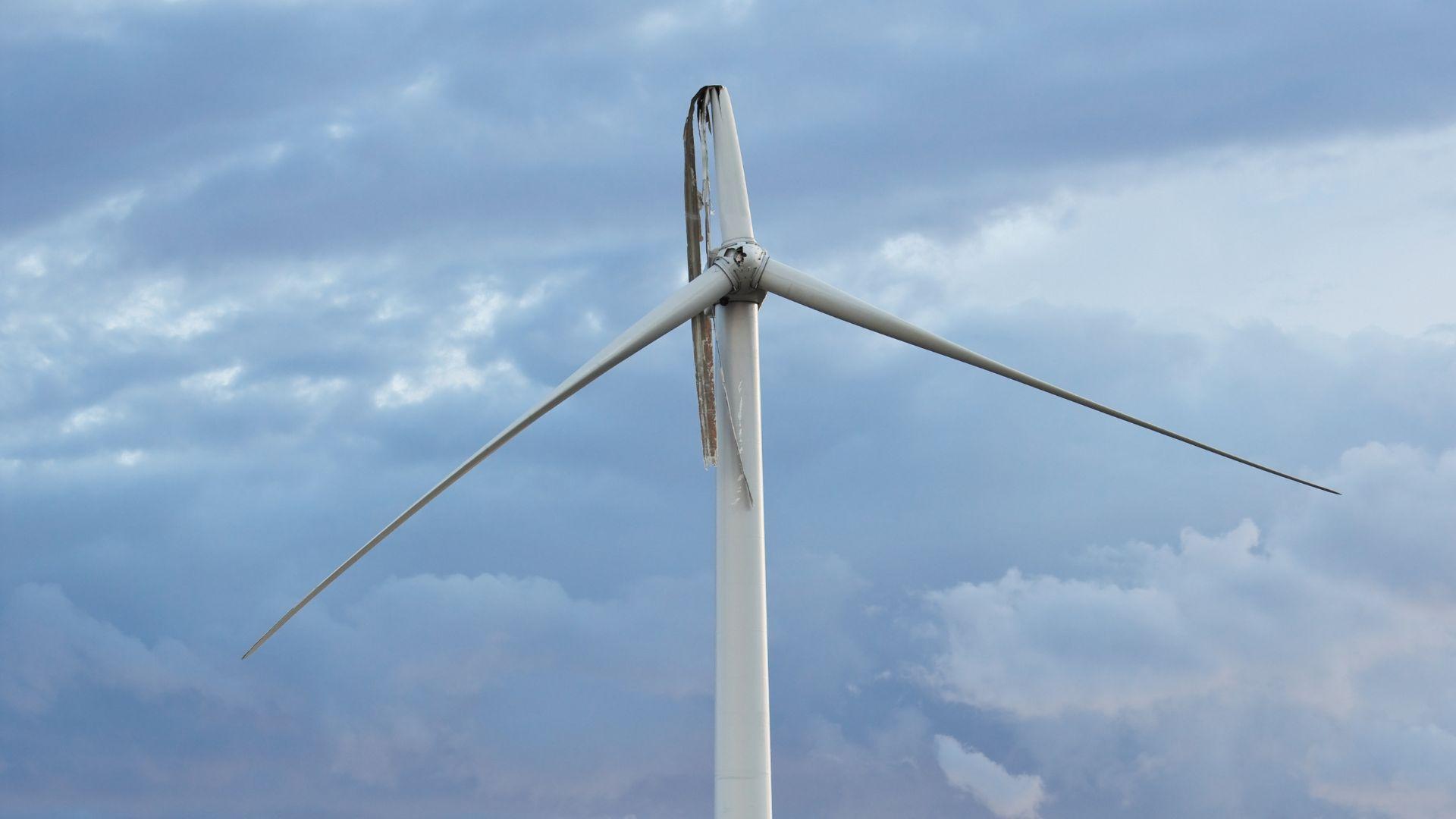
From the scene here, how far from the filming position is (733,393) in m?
42.5

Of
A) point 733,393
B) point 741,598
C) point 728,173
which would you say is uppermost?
point 728,173

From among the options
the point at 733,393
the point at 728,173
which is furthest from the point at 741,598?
the point at 728,173

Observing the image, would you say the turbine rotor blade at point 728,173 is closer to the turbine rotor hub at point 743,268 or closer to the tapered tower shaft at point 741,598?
the turbine rotor hub at point 743,268

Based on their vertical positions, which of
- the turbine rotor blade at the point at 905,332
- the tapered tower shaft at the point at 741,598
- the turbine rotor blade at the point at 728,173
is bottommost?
the tapered tower shaft at the point at 741,598

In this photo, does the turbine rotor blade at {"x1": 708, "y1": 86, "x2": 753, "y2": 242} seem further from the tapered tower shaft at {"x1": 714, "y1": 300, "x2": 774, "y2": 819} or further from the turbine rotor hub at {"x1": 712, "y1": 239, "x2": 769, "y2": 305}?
the tapered tower shaft at {"x1": 714, "y1": 300, "x2": 774, "y2": 819}

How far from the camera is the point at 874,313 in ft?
149

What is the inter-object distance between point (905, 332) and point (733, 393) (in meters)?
6.38

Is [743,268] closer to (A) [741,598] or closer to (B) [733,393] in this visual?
(B) [733,393]

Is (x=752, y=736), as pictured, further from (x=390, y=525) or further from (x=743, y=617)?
(x=390, y=525)

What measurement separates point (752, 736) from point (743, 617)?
10.2 feet

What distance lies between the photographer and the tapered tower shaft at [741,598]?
1581 inches

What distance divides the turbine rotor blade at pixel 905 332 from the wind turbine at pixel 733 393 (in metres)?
0.03

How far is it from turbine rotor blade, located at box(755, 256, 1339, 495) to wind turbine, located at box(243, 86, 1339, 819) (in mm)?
33

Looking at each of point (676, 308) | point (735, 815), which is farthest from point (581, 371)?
point (735, 815)
